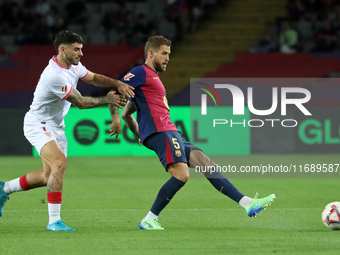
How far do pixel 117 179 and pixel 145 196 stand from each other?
2145 millimetres

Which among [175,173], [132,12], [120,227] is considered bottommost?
[120,227]

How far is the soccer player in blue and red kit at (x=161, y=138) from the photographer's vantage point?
19.0 ft

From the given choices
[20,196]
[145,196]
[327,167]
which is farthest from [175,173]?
[327,167]

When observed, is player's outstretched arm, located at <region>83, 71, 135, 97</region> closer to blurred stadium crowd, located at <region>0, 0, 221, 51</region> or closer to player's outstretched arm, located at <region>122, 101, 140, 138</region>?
player's outstretched arm, located at <region>122, 101, 140, 138</region>

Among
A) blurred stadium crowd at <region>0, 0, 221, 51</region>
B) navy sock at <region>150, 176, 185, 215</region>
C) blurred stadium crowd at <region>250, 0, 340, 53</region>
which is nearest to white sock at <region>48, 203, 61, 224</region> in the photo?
navy sock at <region>150, 176, 185, 215</region>

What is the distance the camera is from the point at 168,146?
18.9 feet

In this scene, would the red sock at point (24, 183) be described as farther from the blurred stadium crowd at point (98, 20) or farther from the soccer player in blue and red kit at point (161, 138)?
the blurred stadium crowd at point (98, 20)

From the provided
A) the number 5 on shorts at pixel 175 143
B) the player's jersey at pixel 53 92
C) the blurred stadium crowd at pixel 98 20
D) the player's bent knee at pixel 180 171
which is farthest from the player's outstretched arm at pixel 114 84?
the blurred stadium crowd at pixel 98 20

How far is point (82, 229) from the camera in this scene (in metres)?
5.81

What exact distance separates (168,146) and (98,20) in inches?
587

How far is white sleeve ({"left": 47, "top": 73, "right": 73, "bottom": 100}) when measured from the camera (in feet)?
18.7

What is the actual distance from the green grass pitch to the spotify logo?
145 inches

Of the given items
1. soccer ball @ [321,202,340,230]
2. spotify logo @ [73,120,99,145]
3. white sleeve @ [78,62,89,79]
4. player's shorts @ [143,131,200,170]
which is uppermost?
white sleeve @ [78,62,89,79]

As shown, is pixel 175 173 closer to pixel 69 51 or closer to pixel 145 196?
pixel 69 51
